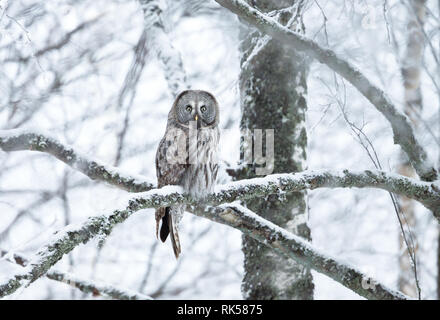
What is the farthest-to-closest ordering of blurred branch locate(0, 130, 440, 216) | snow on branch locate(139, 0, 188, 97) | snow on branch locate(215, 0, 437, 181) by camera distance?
snow on branch locate(139, 0, 188, 97) → snow on branch locate(215, 0, 437, 181) → blurred branch locate(0, 130, 440, 216)

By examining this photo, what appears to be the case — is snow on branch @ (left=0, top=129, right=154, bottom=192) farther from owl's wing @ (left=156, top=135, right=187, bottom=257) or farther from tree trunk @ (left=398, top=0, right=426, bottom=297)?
tree trunk @ (left=398, top=0, right=426, bottom=297)

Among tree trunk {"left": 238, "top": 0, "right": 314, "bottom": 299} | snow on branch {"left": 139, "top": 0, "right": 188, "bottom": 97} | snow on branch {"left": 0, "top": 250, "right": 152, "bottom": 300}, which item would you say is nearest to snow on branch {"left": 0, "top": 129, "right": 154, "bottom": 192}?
snow on branch {"left": 0, "top": 250, "right": 152, "bottom": 300}

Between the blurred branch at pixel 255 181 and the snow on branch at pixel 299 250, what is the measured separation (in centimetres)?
26

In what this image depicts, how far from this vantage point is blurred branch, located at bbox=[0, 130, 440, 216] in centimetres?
266

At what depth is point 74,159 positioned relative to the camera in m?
3.02

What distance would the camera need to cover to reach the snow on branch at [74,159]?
2.82 metres

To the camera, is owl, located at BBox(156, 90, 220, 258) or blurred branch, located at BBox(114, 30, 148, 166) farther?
blurred branch, located at BBox(114, 30, 148, 166)

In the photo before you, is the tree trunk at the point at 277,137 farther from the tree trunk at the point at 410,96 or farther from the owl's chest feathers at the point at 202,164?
the tree trunk at the point at 410,96

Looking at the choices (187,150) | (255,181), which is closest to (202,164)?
(187,150)

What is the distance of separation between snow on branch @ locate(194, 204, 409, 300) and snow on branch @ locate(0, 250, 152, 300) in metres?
0.77

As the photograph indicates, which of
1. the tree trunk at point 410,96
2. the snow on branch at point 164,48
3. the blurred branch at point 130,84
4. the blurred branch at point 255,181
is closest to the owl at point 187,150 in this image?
the blurred branch at point 255,181

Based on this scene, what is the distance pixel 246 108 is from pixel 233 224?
42.1 inches

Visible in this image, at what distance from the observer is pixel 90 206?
17.9 ft

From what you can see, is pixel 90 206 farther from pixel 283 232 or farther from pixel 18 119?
pixel 283 232
